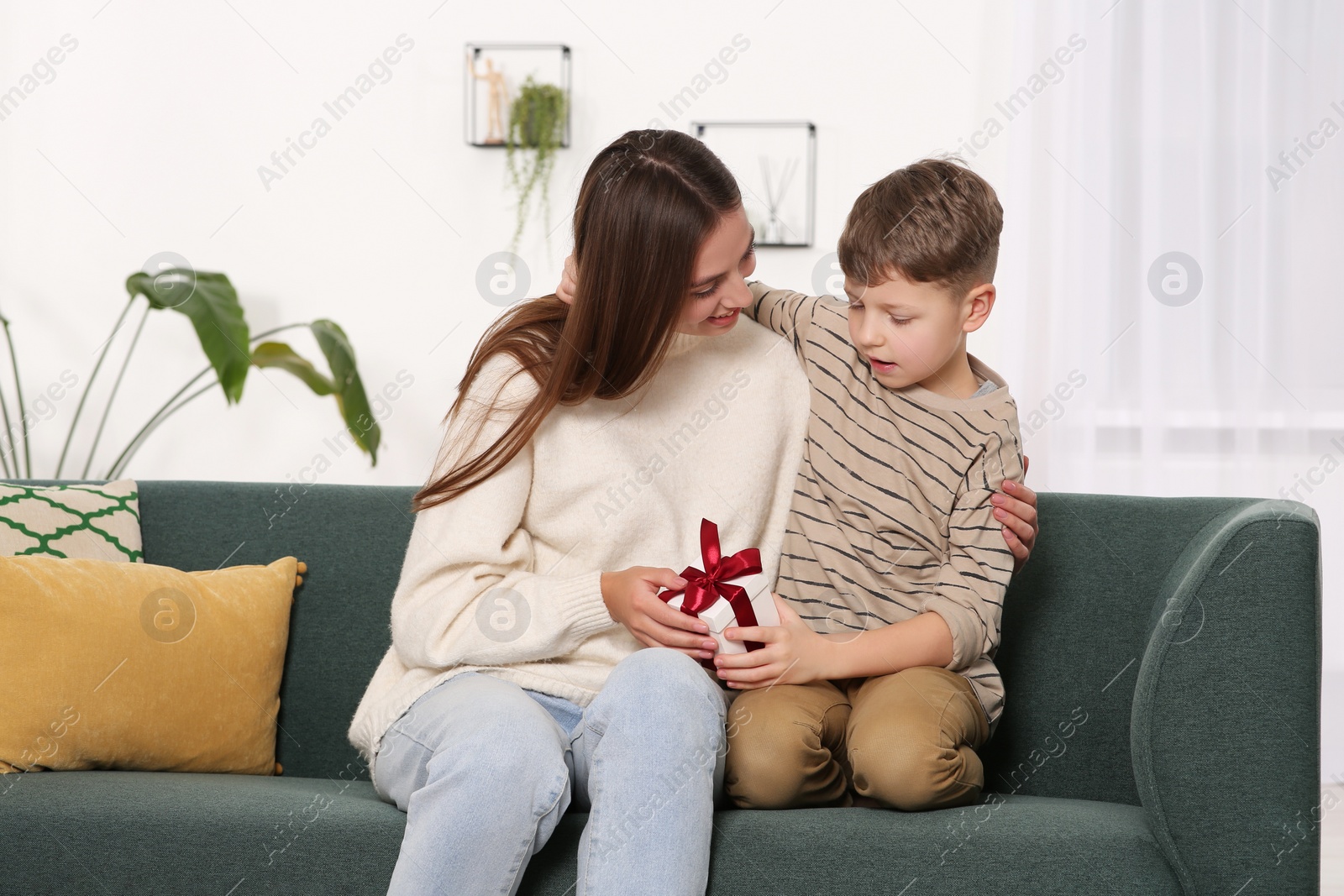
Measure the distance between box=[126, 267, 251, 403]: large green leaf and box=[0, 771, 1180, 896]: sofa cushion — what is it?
110 centimetres

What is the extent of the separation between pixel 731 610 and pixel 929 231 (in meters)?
0.50

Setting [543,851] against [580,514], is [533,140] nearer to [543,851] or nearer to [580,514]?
[580,514]

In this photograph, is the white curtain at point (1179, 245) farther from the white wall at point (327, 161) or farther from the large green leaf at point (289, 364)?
the large green leaf at point (289, 364)

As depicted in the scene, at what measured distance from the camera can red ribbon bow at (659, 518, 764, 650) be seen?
118cm

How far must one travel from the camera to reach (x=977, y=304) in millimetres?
1318

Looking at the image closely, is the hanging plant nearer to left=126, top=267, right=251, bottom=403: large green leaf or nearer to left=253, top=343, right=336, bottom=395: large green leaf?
left=253, top=343, right=336, bottom=395: large green leaf

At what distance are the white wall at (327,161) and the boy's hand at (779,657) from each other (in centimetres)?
176

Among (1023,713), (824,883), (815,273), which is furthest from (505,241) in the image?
(824,883)

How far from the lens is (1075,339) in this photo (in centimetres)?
281

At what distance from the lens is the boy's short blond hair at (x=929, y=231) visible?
1.28 metres

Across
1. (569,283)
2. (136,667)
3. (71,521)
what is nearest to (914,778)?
(569,283)

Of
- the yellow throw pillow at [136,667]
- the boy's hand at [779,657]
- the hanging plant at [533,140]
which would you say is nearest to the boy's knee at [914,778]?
the boy's hand at [779,657]

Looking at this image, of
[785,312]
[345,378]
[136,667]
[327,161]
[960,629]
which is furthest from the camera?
[327,161]

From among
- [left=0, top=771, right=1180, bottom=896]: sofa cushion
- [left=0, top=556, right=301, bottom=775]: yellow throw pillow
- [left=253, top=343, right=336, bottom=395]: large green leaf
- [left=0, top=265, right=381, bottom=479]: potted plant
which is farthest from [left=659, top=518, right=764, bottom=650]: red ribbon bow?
[left=253, top=343, right=336, bottom=395]: large green leaf
